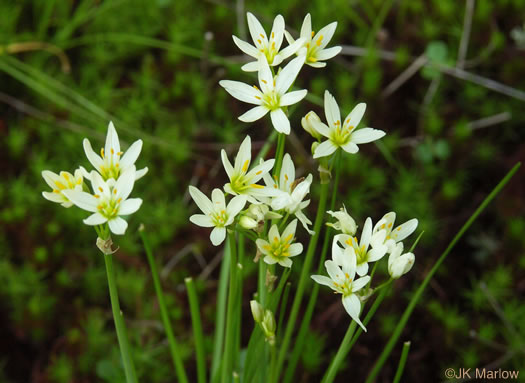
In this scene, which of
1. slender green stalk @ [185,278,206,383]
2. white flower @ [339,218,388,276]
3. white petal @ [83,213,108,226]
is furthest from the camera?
slender green stalk @ [185,278,206,383]

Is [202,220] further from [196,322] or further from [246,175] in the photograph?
[196,322]

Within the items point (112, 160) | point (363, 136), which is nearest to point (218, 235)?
point (112, 160)

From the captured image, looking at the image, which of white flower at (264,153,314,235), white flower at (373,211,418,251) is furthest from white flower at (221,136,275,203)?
white flower at (373,211,418,251)

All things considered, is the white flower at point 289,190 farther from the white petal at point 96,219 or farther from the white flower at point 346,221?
the white petal at point 96,219

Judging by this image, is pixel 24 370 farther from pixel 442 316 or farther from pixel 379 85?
pixel 379 85

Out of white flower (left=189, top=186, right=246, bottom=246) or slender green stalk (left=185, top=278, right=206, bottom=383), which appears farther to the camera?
slender green stalk (left=185, top=278, right=206, bottom=383)

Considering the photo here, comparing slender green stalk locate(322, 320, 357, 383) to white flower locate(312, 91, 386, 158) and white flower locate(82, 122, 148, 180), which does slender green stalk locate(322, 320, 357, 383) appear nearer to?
white flower locate(312, 91, 386, 158)

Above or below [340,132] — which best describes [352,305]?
below
